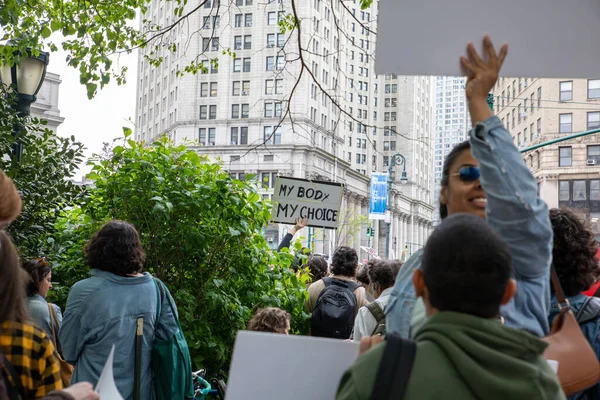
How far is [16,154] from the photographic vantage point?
672cm

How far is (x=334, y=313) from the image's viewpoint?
23.9 ft

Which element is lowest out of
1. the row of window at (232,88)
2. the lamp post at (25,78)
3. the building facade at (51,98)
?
the lamp post at (25,78)

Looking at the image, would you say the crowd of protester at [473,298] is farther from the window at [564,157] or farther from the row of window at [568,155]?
the window at [564,157]

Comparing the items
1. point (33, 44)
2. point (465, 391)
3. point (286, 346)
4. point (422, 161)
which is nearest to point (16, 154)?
point (33, 44)

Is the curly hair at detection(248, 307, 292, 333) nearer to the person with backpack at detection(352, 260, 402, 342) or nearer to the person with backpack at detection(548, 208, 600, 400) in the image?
the person with backpack at detection(352, 260, 402, 342)

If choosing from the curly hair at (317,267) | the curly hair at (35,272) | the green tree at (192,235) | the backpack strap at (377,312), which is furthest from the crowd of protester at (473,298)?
the curly hair at (317,267)

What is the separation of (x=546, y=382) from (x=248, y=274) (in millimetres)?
5122

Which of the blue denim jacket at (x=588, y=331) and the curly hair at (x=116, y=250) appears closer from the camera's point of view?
the blue denim jacket at (x=588, y=331)

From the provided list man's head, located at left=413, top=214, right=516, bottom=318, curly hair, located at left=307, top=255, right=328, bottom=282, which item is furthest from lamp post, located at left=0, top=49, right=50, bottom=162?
man's head, located at left=413, top=214, right=516, bottom=318

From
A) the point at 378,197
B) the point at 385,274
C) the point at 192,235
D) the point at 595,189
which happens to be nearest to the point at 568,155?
the point at 595,189

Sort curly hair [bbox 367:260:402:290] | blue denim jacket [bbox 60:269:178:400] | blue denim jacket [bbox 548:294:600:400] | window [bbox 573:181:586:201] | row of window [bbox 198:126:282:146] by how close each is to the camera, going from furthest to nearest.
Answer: row of window [bbox 198:126:282:146] < window [bbox 573:181:586:201] < curly hair [bbox 367:260:402:290] < blue denim jacket [bbox 60:269:178:400] < blue denim jacket [bbox 548:294:600:400]

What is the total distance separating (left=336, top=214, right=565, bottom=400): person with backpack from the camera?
168cm

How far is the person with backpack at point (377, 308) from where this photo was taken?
16.8 ft

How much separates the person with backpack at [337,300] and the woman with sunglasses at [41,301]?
2808 millimetres
